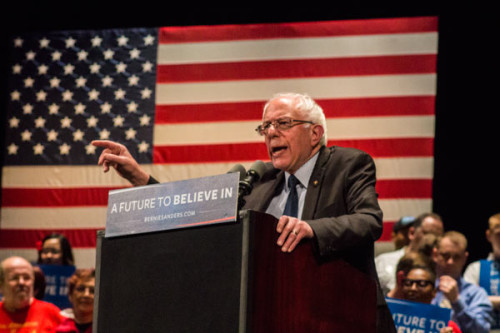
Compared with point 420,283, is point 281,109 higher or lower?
higher

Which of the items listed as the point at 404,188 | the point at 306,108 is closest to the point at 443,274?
the point at 404,188

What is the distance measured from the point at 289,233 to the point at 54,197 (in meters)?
4.94

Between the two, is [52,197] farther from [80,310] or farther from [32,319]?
[80,310]

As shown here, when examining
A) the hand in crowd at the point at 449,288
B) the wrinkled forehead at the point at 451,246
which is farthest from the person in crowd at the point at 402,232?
the hand in crowd at the point at 449,288

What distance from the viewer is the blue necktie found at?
2039 mm

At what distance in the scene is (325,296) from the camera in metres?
1.67

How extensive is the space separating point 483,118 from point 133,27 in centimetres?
322

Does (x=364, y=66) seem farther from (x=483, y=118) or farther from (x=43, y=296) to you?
(x=43, y=296)

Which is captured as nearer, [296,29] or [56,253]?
[56,253]

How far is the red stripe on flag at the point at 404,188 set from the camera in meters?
5.63

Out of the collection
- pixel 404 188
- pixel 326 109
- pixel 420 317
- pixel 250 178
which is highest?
pixel 326 109

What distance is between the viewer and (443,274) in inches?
168

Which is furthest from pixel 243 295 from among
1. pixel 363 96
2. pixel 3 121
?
pixel 3 121

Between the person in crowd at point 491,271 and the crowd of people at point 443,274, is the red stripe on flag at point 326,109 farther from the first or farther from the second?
the person in crowd at point 491,271
